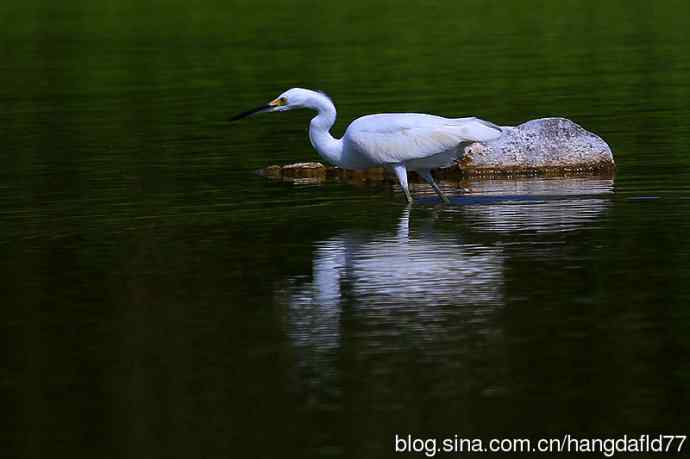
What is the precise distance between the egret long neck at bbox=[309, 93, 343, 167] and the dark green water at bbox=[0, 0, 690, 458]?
2.31 ft

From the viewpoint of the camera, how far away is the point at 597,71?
3806 centimetres

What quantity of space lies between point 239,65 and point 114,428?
3256cm

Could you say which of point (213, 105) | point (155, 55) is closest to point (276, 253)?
point (213, 105)

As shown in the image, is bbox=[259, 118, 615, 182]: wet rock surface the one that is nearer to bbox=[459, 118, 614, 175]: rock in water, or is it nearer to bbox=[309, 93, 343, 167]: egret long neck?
bbox=[459, 118, 614, 175]: rock in water

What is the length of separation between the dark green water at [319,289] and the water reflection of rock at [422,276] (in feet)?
0.12

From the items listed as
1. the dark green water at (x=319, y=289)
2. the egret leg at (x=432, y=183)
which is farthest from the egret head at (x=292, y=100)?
the egret leg at (x=432, y=183)

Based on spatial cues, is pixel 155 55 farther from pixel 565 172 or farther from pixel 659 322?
pixel 659 322

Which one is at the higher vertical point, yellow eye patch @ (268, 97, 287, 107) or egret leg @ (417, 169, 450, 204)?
yellow eye patch @ (268, 97, 287, 107)

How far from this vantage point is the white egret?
64.4ft

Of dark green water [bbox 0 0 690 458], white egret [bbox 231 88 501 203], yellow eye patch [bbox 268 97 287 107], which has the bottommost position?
dark green water [bbox 0 0 690 458]

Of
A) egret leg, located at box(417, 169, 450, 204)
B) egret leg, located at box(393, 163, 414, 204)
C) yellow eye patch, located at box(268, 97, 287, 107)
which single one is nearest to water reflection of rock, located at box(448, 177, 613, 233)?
egret leg, located at box(417, 169, 450, 204)

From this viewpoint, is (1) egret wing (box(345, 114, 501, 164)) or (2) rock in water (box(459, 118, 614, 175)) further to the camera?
(2) rock in water (box(459, 118, 614, 175))

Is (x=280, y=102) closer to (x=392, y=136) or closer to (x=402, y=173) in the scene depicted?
(x=392, y=136)

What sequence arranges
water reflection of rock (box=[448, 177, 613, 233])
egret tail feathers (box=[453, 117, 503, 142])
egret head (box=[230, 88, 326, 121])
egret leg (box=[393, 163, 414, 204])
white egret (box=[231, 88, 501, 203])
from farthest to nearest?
egret leg (box=[393, 163, 414, 204])
egret head (box=[230, 88, 326, 121])
white egret (box=[231, 88, 501, 203])
egret tail feathers (box=[453, 117, 503, 142])
water reflection of rock (box=[448, 177, 613, 233])
